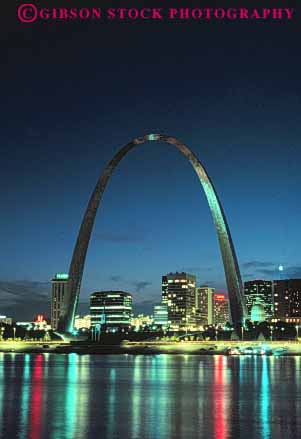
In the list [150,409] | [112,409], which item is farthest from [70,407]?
[150,409]

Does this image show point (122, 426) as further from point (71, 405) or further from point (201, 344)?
point (201, 344)

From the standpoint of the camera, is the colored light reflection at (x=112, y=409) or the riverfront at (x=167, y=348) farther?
the riverfront at (x=167, y=348)

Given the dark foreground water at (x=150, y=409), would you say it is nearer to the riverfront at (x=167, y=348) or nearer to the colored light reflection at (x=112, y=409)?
the colored light reflection at (x=112, y=409)

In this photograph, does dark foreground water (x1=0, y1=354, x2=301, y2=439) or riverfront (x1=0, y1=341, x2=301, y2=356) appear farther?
riverfront (x1=0, y1=341, x2=301, y2=356)

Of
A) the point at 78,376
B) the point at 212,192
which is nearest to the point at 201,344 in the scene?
the point at 212,192

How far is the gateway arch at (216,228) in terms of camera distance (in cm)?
9050

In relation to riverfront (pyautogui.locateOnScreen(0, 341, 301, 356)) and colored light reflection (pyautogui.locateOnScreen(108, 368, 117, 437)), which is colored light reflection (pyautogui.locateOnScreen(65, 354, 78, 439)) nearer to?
colored light reflection (pyautogui.locateOnScreen(108, 368, 117, 437))

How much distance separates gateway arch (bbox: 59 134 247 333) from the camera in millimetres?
90500

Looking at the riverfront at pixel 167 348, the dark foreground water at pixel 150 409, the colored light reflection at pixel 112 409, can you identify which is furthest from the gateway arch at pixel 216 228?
the colored light reflection at pixel 112 409

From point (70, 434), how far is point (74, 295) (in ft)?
255

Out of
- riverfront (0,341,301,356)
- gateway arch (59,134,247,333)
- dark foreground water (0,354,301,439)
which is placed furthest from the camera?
riverfront (0,341,301,356)

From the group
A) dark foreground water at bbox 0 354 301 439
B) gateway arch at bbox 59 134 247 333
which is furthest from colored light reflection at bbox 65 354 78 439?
gateway arch at bbox 59 134 247 333

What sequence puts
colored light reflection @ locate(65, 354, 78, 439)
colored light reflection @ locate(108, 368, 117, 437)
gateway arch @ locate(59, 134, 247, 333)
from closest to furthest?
1. colored light reflection @ locate(65, 354, 78, 439)
2. colored light reflection @ locate(108, 368, 117, 437)
3. gateway arch @ locate(59, 134, 247, 333)

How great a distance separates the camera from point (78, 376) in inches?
1937
